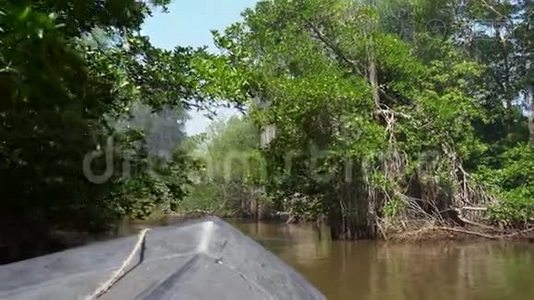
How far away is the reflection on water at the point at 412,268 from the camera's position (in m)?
7.41

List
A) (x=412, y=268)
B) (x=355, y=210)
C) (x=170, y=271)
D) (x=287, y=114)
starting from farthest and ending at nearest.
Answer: (x=355, y=210) < (x=287, y=114) < (x=412, y=268) < (x=170, y=271)

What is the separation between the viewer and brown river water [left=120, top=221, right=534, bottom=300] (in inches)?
291

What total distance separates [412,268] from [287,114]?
376cm

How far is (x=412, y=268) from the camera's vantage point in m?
9.25

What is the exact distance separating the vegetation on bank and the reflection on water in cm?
92

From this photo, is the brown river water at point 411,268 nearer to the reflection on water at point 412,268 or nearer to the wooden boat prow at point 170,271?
the reflection on water at point 412,268

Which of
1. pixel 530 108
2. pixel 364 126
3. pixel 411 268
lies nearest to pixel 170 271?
pixel 411 268

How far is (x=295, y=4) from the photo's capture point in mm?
13523

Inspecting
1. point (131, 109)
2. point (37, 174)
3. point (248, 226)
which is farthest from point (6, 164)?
point (248, 226)

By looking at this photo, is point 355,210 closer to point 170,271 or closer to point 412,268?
point 412,268

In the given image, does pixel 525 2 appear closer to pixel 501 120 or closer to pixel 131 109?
pixel 501 120

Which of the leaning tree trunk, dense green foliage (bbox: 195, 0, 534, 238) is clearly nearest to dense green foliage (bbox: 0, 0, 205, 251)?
dense green foliage (bbox: 195, 0, 534, 238)

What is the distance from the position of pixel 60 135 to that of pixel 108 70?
27.1 inches

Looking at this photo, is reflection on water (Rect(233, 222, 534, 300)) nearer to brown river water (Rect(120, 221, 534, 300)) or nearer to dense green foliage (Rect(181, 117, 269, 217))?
brown river water (Rect(120, 221, 534, 300))
